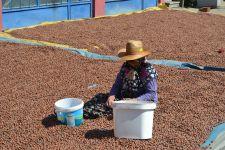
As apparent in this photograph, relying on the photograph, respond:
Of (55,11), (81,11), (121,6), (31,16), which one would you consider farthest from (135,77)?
(121,6)

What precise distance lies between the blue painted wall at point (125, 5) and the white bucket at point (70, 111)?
35.6ft

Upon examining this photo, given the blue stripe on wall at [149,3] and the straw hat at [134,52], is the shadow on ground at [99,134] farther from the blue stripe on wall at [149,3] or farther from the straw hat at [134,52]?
the blue stripe on wall at [149,3]

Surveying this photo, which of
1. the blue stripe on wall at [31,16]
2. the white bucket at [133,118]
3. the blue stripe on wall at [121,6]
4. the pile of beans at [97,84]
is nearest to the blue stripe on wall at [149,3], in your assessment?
the blue stripe on wall at [121,6]

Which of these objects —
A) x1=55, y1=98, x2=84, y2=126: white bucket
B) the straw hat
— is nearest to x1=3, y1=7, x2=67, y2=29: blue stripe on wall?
x1=55, y1=98, x2=84, y2=126: white bucket

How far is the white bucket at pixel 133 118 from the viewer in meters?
4.32

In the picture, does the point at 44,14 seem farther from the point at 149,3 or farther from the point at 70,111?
the point at 70,111

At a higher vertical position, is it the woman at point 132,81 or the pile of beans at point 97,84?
the woman at point 132,81

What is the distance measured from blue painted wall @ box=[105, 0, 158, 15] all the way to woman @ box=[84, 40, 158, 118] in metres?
10.6

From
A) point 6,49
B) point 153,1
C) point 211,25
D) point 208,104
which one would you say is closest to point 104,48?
point 6,49

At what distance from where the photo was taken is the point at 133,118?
4422 mm

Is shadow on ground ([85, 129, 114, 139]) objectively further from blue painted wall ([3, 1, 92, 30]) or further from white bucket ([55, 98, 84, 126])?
blue painted wall ([3, 1, 92, 30])

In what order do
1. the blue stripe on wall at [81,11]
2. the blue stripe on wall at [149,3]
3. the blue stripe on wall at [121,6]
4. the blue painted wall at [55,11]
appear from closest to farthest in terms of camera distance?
1. the blue painted wall at [55,11]
2. the blue stripe on wall at [81,11]
3. the blue stripe on wall at [121,6]
4. the blue stripe on wall at [149,3]

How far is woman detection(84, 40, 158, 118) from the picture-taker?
469cm

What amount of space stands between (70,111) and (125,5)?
39.2 feet
